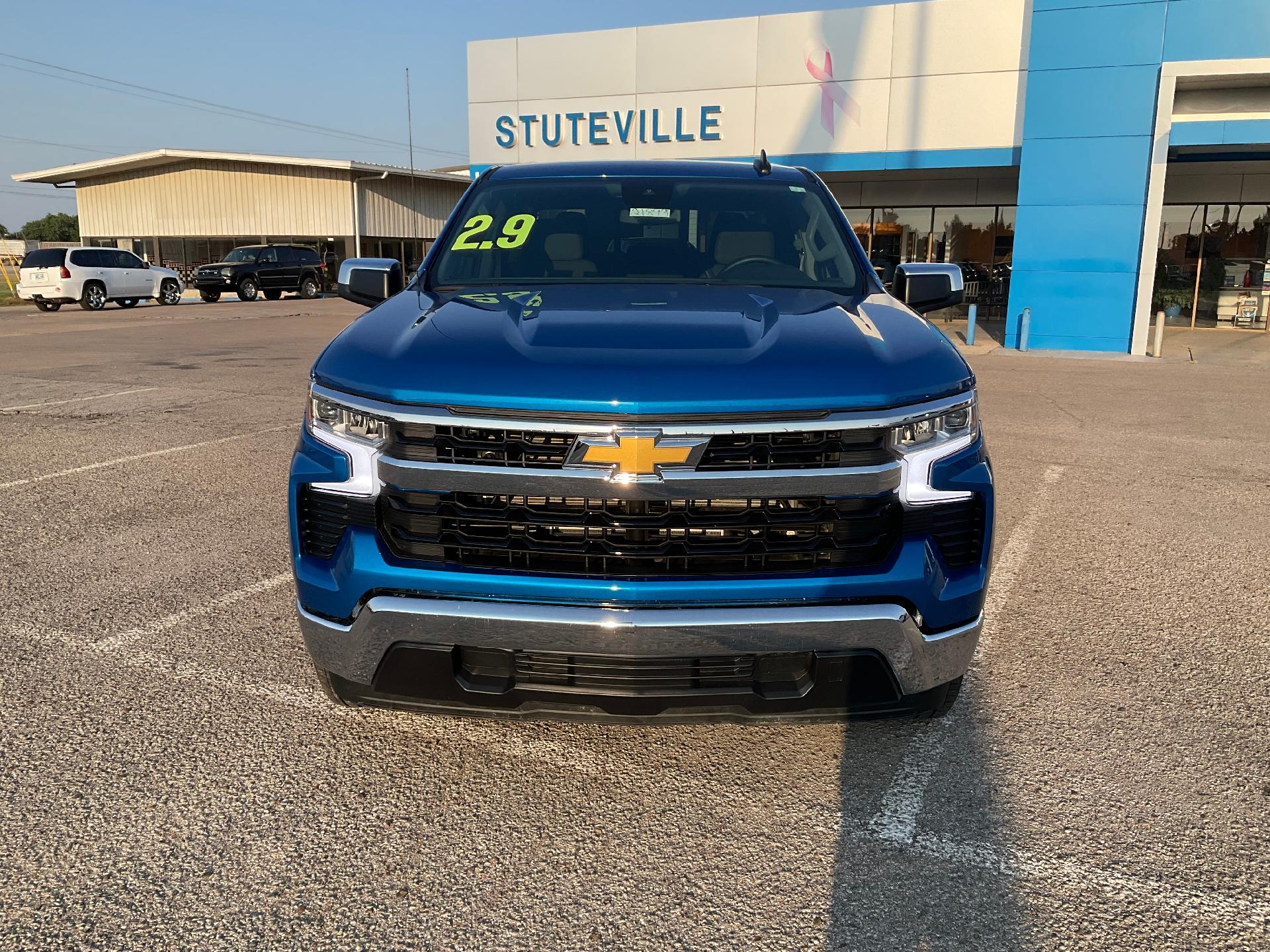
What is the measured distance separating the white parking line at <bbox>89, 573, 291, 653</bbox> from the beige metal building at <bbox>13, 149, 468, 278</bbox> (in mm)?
40095

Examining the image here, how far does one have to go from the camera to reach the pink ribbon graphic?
19.5 metres

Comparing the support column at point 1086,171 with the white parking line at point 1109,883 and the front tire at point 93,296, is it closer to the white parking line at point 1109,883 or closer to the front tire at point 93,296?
the white parking line at point 1109,883

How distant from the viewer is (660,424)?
2.40 meters

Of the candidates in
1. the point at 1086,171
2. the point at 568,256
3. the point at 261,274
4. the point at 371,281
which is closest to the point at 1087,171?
the point at 1086,171

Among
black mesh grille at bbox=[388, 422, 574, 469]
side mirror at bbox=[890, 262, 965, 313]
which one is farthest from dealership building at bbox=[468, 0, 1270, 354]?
black mesh grille at bbox=[388, 422, 574, 469]

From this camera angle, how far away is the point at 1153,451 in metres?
8.12

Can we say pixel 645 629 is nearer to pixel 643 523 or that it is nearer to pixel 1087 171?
pixel 643 523

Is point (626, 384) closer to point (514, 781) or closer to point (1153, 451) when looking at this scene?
point (514, 781)

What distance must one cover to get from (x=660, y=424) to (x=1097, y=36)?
17.0 m

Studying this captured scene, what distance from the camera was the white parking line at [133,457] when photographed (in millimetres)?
6605

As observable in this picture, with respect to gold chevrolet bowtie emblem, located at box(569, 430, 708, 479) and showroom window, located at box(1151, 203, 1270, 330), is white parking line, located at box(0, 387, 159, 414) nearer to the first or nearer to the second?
gold chevrolet bowtie emblem, located at box(569, 430, 708, 479)

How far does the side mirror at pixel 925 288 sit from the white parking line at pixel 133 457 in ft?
18.7

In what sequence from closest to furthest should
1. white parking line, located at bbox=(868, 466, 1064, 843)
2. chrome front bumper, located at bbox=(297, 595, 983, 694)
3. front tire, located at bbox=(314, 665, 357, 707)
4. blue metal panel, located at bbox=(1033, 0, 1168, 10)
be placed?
chrome front bumper, located at bbox=(297, 595, 983, 694) < white parking line, located at bbox=(868, 466, 1064, 843) < front tire, located at bbox=(314, 665, 357, 707) < blue metal panel, located at bbox=(1033, 0, 1168, 10)

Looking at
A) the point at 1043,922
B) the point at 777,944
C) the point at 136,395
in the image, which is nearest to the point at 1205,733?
the point at 1043,922
